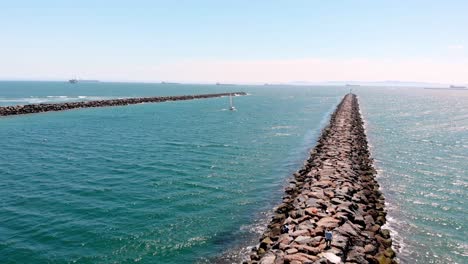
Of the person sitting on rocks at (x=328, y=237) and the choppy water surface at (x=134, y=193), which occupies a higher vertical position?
the person sitting on rocks at (x=328, y=237)

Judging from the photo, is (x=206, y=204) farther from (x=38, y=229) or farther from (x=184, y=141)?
(x=184, y=141)

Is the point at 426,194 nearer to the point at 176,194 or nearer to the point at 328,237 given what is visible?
the point at 328,237

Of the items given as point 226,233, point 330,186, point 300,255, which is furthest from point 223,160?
point 300,255

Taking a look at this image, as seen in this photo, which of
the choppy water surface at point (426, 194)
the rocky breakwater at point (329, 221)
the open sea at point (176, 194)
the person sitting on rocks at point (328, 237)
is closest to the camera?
the rocky breakwater at point (329, 221)

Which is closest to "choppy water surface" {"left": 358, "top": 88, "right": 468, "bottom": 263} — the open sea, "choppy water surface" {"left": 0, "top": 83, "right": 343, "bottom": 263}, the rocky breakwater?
the open sea

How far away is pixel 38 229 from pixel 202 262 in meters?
9.66

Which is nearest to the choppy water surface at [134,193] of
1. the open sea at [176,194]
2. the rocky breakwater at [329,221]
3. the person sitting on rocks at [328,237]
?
the open sea at [176,194]

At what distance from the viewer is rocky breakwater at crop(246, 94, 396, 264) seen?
15430mm

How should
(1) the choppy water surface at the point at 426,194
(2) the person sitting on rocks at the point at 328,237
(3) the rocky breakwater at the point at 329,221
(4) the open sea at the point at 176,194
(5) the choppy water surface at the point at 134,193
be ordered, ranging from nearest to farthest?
(3) the rocky breakwater at the point at 329,221 → (2) the person sitting on rocks at the point at 328,237 → (5) the choppy water surface at the point at 134,193 → (4) the open sea at the point at 176,194 → (1) the choppy water surface at the point at 426,194

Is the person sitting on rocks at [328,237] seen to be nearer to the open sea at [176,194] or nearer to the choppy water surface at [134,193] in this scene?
the open sea at [176,194]

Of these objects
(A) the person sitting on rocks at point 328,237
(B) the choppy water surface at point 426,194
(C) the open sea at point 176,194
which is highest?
(A) the person sitting on rocks at point 328,237

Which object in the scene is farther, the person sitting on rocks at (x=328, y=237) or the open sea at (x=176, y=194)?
the open sea at (x=176, y=194)

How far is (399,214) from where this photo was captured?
78.2 ft

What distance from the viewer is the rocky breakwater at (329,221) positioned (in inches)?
607
